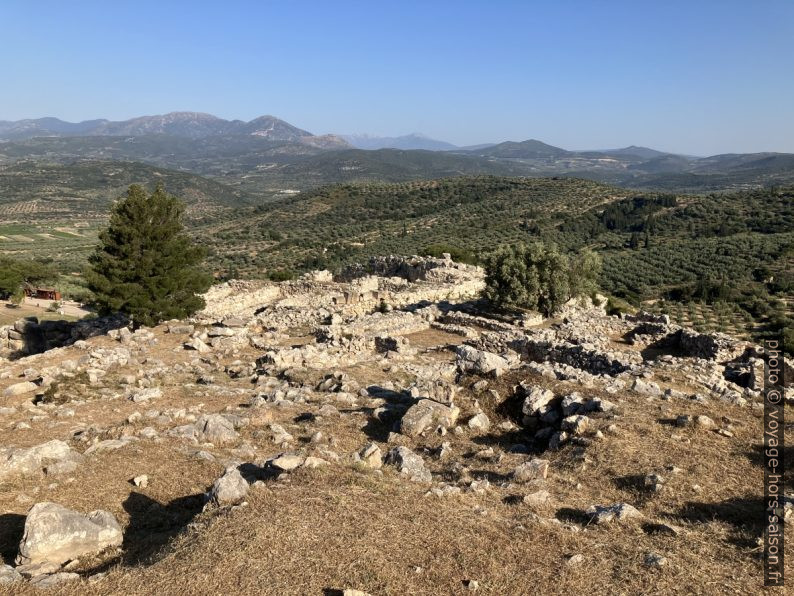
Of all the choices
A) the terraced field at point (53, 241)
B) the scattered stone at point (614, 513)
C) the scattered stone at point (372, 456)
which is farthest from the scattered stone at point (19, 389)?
the terraced field at point (53, 241)

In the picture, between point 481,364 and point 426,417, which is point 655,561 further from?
point 481,364

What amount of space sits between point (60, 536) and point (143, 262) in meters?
15.2

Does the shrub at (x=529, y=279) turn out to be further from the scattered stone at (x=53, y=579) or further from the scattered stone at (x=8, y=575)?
the scattered stone at (x=8, y=575)

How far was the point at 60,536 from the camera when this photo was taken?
5809 mm

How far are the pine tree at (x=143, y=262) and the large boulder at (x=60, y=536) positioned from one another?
45.5 ft

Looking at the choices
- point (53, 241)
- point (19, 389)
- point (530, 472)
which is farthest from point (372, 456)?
point (53, 241)

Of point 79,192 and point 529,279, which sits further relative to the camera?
point 79,192

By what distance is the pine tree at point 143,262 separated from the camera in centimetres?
1877

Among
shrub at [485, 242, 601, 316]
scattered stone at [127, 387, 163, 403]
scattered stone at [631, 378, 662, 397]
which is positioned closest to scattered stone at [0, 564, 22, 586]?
scattered stone at [127, 387, 163, 403]

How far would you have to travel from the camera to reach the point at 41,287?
159 ft

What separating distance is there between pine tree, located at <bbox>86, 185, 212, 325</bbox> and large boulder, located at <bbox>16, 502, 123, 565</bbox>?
13870mm

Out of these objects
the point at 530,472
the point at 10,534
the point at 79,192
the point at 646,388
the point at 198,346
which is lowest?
the point at 79,192

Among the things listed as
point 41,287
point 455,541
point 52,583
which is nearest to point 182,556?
point 52,583

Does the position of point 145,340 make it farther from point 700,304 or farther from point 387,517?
point 700,304
